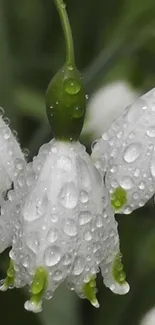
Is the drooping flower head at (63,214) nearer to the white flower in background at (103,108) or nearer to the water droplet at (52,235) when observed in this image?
the water droplet at (52,235)

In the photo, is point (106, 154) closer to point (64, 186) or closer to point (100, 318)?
point (64, 186)

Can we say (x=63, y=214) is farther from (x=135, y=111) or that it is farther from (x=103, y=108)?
(x=103, y=108)

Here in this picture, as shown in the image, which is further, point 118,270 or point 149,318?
point 149,318

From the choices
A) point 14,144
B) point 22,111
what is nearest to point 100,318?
point 22,111

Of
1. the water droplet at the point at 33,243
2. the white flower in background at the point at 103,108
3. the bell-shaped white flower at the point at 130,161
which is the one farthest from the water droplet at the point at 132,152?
the white flower in background at the point at 103,108

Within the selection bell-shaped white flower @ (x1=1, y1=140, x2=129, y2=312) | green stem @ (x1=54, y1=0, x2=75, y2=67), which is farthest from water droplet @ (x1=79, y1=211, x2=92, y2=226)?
green stem @ (x1=54, y1=0, x2=75, y2=67)

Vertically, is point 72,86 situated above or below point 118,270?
above

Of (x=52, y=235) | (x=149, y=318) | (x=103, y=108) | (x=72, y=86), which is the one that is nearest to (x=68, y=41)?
(x=72, y=86)
